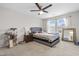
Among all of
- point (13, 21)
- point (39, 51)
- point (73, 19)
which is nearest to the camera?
point (39, 51)

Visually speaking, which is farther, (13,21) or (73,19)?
(73,19)

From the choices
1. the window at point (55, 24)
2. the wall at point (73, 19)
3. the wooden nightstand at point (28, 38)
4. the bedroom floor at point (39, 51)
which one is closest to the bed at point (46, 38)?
the wooden nightstand at point (28, 38)

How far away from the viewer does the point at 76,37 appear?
515 cm

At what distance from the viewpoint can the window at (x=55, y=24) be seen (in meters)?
6.07

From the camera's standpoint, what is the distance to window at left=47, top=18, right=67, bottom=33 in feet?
19.9

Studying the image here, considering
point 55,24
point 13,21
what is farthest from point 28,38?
point 55,24

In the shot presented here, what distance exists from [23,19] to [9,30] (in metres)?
1.40

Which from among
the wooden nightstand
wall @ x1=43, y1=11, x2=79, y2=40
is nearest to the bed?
the wooden nightstand

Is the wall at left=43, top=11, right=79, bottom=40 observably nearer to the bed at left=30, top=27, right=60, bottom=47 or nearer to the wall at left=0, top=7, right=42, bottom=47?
the bed at left=30, top=27, right=60, bottom=47

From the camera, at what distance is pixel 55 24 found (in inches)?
264

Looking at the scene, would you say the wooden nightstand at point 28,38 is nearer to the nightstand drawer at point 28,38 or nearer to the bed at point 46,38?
the nightstand drawer at point 28,38

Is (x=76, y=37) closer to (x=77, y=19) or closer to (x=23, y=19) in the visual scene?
(x=77, y=19)

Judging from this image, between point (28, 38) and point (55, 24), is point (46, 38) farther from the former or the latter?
point (55, 24)

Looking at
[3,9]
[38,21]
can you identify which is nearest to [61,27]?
[38,21]
